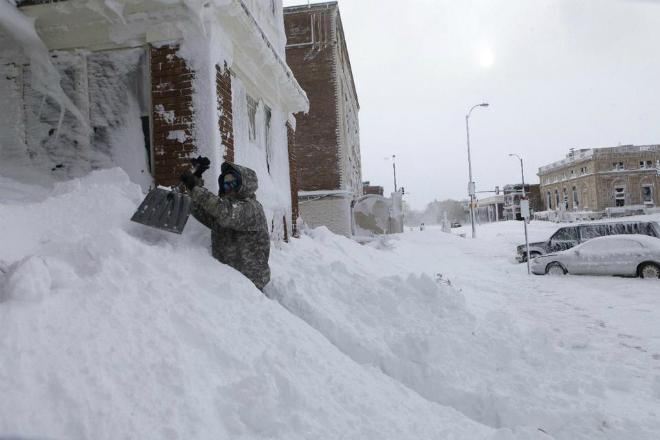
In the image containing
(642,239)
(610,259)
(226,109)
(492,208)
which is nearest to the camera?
(226,109)

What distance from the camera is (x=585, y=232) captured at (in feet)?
51.8

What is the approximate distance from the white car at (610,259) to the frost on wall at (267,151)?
9.19 m

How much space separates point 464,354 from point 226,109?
4003 millimetres

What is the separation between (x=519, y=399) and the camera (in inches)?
151

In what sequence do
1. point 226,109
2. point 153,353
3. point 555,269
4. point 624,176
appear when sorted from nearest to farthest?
point 153,353 < point 226,109 < point 555,269 < point 624,176

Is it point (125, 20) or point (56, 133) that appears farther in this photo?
point (56, 133)

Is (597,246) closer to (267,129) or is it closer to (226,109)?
(267,129)

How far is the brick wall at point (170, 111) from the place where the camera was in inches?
197

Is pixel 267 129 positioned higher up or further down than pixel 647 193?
further down

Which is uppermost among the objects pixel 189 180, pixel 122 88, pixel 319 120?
pixel 319 120

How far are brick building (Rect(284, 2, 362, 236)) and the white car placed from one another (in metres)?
8.29

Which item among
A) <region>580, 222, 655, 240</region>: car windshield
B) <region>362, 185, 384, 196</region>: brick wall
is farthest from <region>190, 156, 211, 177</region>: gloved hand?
<region>362, 185, 384, 196</region>: brick wall

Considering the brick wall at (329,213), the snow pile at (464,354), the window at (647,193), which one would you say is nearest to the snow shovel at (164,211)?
the snow pile at (464,354)

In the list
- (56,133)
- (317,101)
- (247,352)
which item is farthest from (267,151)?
(317,101)
